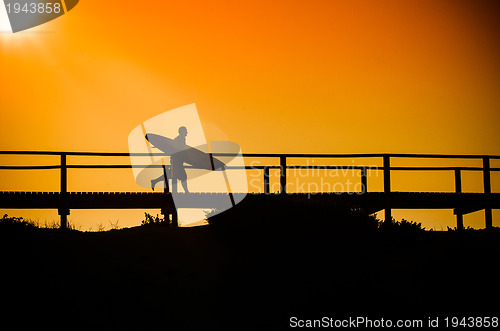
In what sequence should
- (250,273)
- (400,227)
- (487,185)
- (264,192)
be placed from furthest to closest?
(487,185) → (264,192) → (400,227) → (250,273)

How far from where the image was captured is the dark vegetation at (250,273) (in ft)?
23.1

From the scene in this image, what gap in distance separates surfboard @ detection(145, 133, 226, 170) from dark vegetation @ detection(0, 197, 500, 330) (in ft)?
12.8

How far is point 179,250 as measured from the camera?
30.0 feet

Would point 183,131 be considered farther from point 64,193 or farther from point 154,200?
point 64,193

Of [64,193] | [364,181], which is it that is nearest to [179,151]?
[64,193]

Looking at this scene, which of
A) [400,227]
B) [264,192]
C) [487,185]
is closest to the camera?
[400,227]

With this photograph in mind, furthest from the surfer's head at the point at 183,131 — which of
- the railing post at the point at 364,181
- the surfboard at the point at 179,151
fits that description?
the railing post at the point at 364,181

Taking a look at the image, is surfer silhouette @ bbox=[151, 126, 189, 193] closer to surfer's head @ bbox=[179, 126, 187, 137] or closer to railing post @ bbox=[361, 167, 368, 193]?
surfer's head @ bbox=[179, 126, 187, 137]

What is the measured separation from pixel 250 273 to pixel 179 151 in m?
6.18

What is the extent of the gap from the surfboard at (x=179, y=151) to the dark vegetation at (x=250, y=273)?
3895mm

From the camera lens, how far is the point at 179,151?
14047 millimetres

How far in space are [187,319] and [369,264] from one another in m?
2.75

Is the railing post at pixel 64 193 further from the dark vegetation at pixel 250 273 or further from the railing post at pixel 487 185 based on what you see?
the railing post at pixel 487 185

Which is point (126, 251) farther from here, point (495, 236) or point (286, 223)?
point (495, 236)
